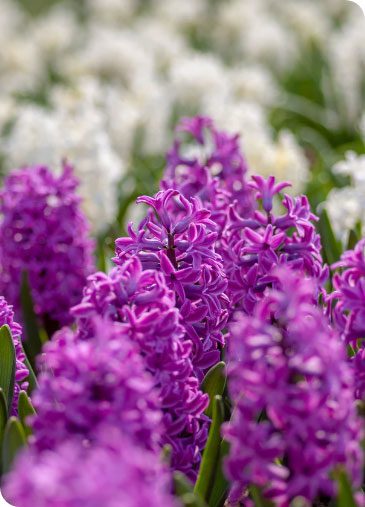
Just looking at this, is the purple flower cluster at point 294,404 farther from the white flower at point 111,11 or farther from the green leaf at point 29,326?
the white flower at point 111,11

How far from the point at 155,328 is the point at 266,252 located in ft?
1.59

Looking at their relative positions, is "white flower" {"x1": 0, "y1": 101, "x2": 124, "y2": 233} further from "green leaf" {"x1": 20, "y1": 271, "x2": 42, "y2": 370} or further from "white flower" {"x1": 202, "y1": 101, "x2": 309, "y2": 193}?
"green leaf" {"x1": 20, "y1": 271, "x2": 42, "y2": 370}

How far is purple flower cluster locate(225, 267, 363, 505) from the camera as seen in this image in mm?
1328

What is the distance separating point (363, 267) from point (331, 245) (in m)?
1.17

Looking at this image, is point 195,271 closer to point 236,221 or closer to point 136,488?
point 236,221

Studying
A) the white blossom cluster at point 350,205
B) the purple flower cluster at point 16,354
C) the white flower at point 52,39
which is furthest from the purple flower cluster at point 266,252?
the white flower at point 52,39

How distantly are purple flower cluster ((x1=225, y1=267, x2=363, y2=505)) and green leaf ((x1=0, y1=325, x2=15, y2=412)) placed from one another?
0.74 metres

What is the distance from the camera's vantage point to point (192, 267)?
1914 millimetres

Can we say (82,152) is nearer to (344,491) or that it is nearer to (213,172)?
(213,172)

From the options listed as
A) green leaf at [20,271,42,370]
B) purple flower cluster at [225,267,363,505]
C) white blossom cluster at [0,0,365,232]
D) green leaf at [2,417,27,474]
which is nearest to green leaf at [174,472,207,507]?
purple flower cluster at [225,267,363,505]

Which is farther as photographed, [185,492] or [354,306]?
[354,306]

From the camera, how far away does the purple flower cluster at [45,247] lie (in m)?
2.85

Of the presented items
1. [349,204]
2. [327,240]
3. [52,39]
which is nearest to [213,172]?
[327,240]

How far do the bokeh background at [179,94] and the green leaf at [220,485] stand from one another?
122 cm
